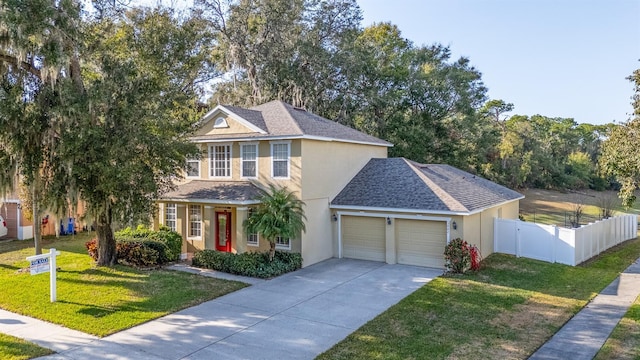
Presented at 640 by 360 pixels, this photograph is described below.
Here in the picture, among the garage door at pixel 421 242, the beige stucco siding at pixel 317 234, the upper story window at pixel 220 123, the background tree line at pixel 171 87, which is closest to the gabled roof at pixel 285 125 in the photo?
the upper story window at pixel 220 123

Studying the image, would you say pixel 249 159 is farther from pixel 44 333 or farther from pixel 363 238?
pixel 44 333

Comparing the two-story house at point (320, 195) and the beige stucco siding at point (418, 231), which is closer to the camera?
the beige stucco siding at point (418, 231)

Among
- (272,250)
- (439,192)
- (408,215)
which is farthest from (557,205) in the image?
(272,250)

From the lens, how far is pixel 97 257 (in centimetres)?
1481

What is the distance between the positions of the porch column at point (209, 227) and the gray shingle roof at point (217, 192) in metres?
0.68

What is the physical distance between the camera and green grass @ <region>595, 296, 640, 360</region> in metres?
7.47

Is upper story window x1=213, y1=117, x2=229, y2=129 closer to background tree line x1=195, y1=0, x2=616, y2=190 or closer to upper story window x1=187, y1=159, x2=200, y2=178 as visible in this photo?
upper story window x1=187, y1=159, x2=200, y2=178

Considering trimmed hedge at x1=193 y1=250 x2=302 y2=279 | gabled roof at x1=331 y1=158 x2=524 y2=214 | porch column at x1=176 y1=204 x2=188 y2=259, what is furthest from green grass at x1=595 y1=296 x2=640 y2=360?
porch column at x1=176 y1=204 x2=188 y2=259

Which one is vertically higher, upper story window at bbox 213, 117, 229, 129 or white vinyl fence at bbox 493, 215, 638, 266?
upper story window at bbox 213, 117, 229, 129

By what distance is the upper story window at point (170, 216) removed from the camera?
17.3 meters

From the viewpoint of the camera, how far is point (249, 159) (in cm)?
1600

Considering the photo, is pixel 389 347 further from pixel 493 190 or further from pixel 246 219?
pixel 493 190

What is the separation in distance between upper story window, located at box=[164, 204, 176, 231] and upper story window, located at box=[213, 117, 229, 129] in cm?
385

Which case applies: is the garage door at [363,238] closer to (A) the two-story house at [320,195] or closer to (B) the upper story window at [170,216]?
(A) the two-story house at [320,195]
